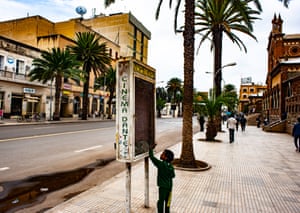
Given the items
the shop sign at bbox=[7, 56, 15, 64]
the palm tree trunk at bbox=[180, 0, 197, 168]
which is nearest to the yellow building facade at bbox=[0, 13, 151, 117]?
the shop sign at bbox=[7, 56, 15, 64]

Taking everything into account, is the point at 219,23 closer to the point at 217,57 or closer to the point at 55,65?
the point at 217,57

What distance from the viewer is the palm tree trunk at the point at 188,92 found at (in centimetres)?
777

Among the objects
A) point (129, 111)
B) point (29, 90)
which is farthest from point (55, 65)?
point (129, 111)

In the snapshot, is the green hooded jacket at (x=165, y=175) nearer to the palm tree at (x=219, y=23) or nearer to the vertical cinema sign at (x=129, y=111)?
the vertical cinema sign at (x=129, y=111)

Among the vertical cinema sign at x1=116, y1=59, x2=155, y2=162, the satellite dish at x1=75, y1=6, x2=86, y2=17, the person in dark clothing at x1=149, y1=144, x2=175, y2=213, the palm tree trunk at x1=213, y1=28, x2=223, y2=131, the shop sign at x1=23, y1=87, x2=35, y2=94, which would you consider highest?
the satellite dish at x1=75, y1=6, x2=86, y2=17

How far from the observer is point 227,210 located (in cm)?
434

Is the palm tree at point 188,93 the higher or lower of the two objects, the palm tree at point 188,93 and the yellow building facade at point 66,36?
the lower

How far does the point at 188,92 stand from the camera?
7.85m

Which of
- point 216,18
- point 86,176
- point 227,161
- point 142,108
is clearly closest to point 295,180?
point 227,161

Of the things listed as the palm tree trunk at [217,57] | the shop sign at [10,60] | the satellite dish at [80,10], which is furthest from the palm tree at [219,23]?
the satellite dish at [80,10]

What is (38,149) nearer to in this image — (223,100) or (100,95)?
(223,100)

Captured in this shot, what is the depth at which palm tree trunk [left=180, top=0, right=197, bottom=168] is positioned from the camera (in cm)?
777

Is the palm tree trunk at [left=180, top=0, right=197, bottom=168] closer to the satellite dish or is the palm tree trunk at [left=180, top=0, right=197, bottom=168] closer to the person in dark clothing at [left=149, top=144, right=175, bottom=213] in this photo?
the person in dark clothing at [left=149, top=144, right=175, bottom=213]

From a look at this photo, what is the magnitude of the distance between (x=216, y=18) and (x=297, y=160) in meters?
14.2
